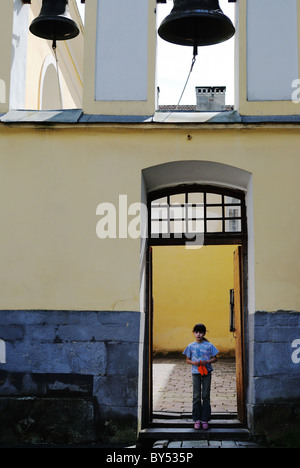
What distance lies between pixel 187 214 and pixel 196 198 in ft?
0.81

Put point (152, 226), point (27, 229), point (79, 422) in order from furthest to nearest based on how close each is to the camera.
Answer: point (152, 226) < point (27, 229) < point (79, 422)

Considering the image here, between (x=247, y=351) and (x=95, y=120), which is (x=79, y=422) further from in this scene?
(x=95, y=120)

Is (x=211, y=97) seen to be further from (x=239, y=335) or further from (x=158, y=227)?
(x=239, y=335)

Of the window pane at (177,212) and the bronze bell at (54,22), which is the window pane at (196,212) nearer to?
the window pane at (177,212)

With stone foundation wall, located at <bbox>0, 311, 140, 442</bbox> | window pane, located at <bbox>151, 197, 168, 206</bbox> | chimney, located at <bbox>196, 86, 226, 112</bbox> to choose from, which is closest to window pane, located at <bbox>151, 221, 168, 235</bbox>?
window pane, located at <bbox>151, 197, 168, 206</bbox>

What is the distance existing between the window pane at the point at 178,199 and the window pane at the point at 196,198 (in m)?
0.10

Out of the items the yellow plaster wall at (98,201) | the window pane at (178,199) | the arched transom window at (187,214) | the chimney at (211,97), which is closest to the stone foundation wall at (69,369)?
the yellow plaster wall at (98,201)

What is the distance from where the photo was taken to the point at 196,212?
824cm

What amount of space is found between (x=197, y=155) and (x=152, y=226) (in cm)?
138

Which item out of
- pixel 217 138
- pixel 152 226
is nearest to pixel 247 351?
pixel 152 226

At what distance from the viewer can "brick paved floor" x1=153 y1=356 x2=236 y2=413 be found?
9258 mm

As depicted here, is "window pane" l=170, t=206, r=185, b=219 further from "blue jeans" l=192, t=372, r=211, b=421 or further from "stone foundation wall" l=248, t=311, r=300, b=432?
"blue jeans" l=192, t=372, r=211, b=421

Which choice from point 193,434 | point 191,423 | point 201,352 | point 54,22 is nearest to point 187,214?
point 201,352

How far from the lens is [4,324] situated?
7.12 metres
